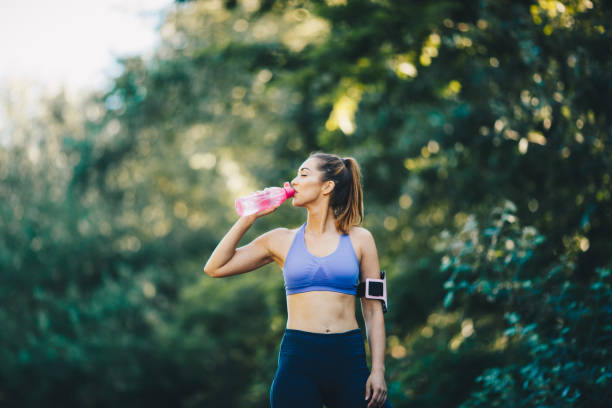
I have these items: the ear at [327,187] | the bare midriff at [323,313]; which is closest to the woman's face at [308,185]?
the ear at [327,187]

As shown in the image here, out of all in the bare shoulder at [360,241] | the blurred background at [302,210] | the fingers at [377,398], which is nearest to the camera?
the fingers at [377,398]

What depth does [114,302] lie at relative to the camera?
14195mm

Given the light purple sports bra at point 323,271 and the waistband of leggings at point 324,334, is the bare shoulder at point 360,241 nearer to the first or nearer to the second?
the light purple sports bra at point 323,271

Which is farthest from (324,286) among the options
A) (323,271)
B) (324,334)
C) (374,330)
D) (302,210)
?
(302,210)

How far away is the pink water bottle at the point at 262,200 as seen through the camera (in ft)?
10.7

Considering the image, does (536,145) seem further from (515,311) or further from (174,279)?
(174,279)

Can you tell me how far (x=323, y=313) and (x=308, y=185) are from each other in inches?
27.7

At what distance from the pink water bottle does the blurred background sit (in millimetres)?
1811

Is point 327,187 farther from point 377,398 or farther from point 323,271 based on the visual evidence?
point 377,398

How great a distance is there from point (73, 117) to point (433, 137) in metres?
13.6

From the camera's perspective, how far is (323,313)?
3098 mm

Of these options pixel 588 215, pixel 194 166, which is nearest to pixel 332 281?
pixel 588 215

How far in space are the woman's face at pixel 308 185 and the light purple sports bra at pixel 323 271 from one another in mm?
284

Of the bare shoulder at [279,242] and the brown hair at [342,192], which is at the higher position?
the brown hair at [342,192]
